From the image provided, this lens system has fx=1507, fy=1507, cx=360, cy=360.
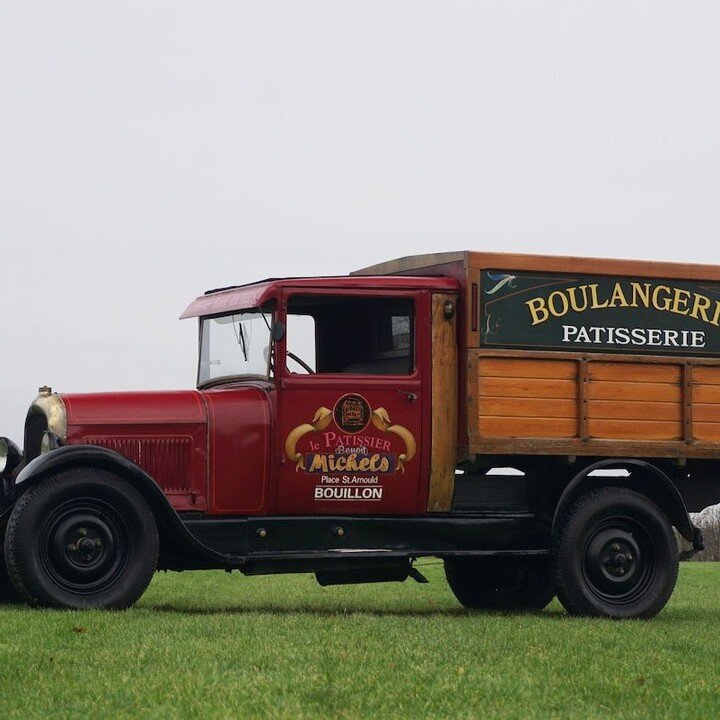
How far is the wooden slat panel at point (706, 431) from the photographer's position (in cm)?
1293

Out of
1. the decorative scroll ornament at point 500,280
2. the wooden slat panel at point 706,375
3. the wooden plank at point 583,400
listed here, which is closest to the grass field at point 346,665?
the wooden plank at point 583,400

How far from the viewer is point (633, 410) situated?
12734 mm

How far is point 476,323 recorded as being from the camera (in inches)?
482

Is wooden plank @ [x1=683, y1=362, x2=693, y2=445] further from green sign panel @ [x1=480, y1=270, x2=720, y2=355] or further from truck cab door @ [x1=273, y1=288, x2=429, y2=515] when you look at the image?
truck cab door @ [x1=273, y1=288, x2=429, y2=515]

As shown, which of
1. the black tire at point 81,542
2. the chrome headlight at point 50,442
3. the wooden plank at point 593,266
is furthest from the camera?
the wooden plank at point 593,266

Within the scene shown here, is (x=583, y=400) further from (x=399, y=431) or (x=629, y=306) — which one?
(x=399, y=431)

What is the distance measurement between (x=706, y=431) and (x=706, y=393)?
33 cm

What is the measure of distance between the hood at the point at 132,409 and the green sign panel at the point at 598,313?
245 centimetres

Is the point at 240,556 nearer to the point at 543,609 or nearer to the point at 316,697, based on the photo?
the point at 543,609

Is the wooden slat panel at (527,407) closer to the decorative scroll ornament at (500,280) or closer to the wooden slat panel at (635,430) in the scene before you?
the wooden slat panel at (635,430)

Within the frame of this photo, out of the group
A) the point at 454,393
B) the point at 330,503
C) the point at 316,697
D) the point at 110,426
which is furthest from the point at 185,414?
the point at 316,697

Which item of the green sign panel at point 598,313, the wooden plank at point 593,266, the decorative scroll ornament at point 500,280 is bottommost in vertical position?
the green sign panel at point 598,313

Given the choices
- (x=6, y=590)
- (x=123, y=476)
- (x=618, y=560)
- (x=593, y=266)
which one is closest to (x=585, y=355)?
(x=593, y=266)

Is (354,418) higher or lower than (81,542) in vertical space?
higher
